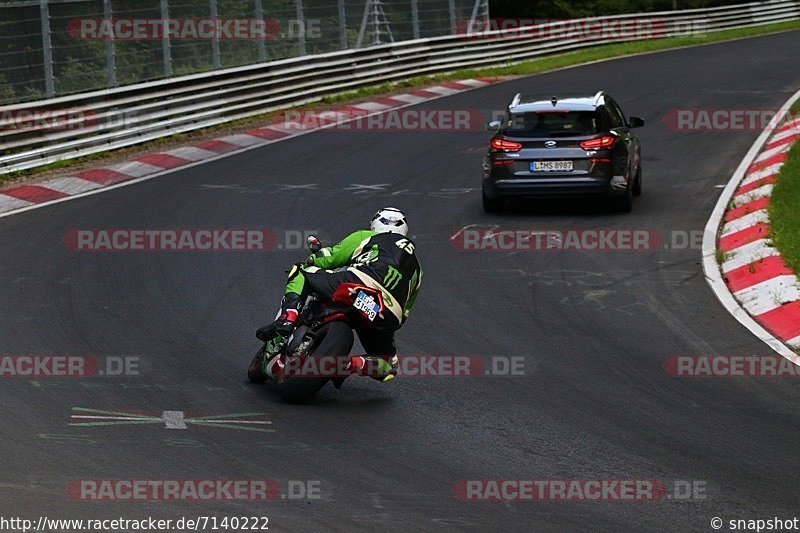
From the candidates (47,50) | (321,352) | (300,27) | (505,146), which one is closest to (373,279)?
(321,352)

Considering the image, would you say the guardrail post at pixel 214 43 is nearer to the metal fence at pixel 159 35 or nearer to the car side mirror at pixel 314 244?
the metal fence at pixel 159 35

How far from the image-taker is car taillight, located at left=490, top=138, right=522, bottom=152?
1647 centimetres

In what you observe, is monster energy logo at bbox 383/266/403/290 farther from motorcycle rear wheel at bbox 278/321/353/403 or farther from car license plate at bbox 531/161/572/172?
car license plate at bbox 531/161/572/172

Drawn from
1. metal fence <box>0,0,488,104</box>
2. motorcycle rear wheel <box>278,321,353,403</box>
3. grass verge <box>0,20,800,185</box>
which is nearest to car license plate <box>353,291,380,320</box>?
motorcycle rear wheel <box>278,321,353,403</box>

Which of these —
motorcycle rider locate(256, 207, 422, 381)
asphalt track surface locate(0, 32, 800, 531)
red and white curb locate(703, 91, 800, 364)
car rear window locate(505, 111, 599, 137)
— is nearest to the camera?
asphalt track surface locate(0, 32, 800, 531)

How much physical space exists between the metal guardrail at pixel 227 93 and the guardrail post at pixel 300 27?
0.26 m

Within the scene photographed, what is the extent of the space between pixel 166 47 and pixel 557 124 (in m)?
8.35

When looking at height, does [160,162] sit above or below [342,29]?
below

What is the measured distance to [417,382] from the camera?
979 cm

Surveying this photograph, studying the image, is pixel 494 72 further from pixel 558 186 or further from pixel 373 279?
pixel 373 279

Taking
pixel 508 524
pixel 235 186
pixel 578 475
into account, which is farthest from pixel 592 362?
pixel 235 186

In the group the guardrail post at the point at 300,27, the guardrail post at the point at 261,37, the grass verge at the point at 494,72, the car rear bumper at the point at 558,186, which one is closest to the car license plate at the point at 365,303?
the car rear bumper at the point at 558,186

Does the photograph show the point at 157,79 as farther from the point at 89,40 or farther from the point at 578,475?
the point at 578,475

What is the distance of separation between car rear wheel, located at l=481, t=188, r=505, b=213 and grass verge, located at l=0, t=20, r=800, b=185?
654 cm
